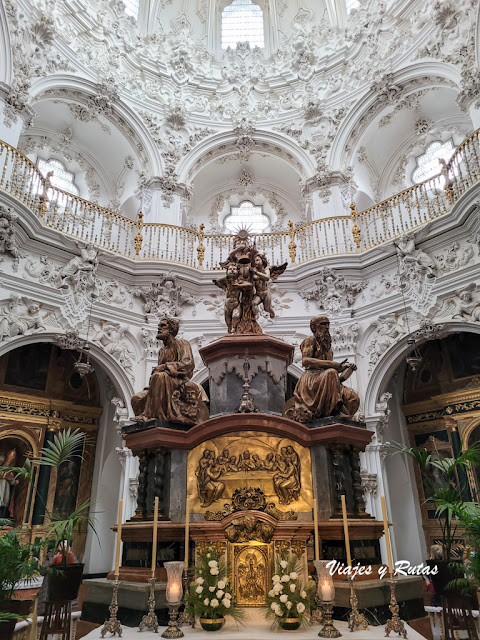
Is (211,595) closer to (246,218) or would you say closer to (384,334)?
(384,334)

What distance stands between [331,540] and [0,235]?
9.25m

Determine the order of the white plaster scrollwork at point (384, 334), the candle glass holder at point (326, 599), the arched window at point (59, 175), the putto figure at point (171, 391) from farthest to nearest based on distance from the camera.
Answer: the arched window at point (59, 175) → the white plaster scrollwork at point (384, 334) → the putto figure at point (171, 391) → the candle glass holder at point (326, 599)

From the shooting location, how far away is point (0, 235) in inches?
427

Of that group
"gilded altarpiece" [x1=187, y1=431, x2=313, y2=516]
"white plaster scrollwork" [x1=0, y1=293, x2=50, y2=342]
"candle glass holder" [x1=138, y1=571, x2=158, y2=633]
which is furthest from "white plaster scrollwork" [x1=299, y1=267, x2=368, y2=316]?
"candle glass holder" [x1=138, y1=571, x2=158, y2=633]

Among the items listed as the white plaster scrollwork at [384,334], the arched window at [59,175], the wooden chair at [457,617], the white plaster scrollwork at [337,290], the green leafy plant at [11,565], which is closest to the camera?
the green leafy plant at [11,565]

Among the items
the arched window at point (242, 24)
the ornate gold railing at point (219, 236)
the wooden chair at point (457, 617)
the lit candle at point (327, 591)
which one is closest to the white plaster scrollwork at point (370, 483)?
Answer: the wooden chair at point (457, 617)

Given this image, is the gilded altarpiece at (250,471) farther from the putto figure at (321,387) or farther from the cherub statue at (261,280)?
the cherub statue at (261,280)

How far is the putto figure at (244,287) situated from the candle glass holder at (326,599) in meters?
3.98

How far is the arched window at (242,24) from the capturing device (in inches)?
768

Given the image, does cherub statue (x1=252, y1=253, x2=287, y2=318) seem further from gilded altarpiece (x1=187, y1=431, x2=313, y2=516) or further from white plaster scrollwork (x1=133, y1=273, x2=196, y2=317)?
white plaster scrollwork (x1=133, y1=273, x2=196, y2=317)

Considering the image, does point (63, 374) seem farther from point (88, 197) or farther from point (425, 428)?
point (425, 428)

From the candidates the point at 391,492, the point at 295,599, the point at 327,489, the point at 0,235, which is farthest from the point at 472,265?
the point at 0,235

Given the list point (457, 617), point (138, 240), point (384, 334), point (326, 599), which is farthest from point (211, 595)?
point (138, 240)

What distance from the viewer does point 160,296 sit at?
13672 mm
